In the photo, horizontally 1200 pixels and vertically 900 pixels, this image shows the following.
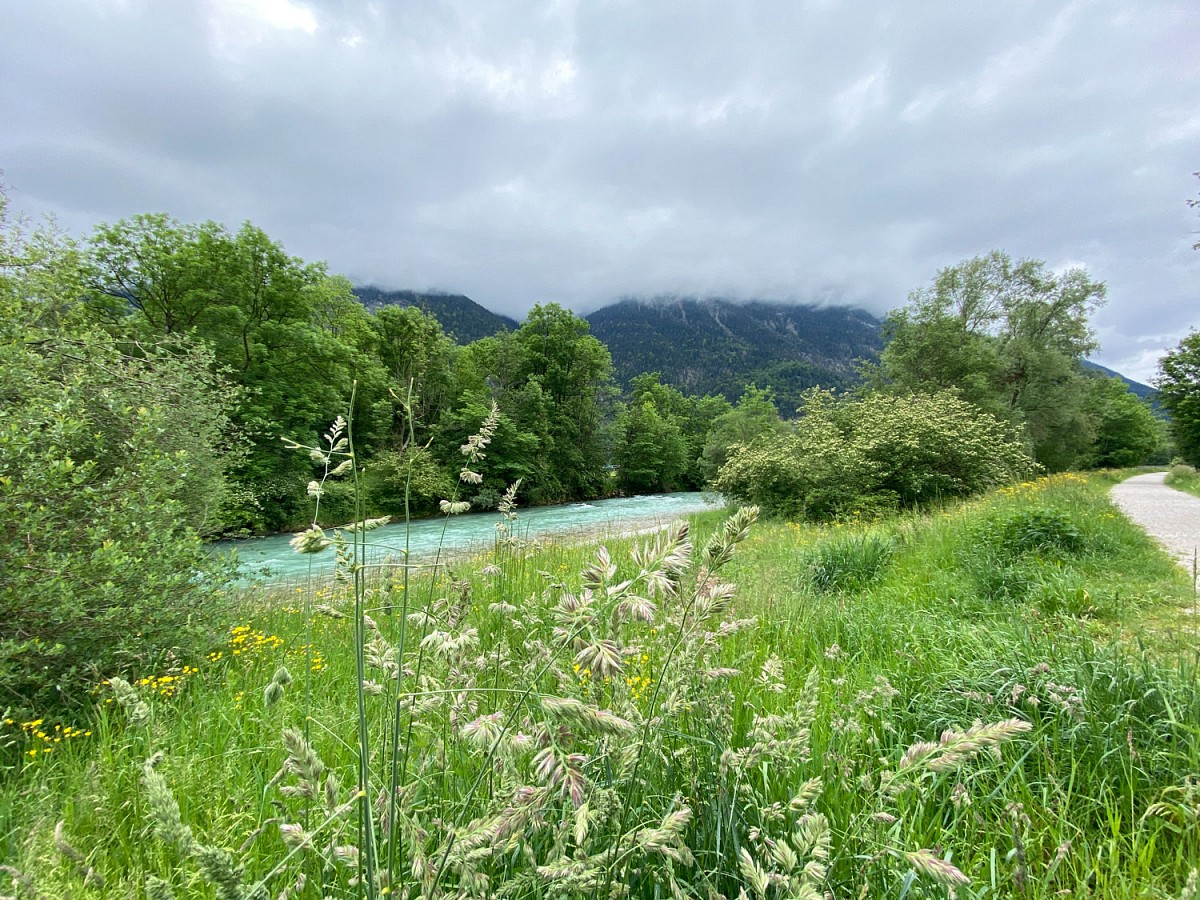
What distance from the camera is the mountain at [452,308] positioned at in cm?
13738

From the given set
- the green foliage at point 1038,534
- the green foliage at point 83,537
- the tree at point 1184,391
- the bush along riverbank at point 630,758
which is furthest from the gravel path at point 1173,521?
the tree at point 1184,391

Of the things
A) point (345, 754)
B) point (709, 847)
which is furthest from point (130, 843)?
point (709, 847)

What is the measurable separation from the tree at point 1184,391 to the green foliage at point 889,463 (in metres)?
24.9

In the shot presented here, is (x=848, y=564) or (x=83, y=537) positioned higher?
(x=83, y=537)

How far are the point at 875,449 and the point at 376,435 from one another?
98.8 feet

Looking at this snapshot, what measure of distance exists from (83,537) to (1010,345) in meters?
40.8

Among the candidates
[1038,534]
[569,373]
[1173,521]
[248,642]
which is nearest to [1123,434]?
[1173,521]

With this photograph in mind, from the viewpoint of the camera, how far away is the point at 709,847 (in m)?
1.45

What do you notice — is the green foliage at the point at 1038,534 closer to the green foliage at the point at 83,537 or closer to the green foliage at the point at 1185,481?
the green foliage at the point at 83,537

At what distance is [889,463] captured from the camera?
16.1 metres

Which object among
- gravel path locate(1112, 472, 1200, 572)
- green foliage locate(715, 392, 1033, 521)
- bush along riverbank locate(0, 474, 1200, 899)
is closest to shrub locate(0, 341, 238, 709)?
bush along riverbank locate(0, 474, 1200, 899)

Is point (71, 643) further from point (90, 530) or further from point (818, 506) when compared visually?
point (818, 506)

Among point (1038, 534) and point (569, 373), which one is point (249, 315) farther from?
point (1038, 534)

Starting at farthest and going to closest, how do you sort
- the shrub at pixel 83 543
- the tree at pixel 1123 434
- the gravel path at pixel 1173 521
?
the tree at pixel 1123 434 → the gravel path at pixel 1173 521 → the shrub at pixel 83 543
